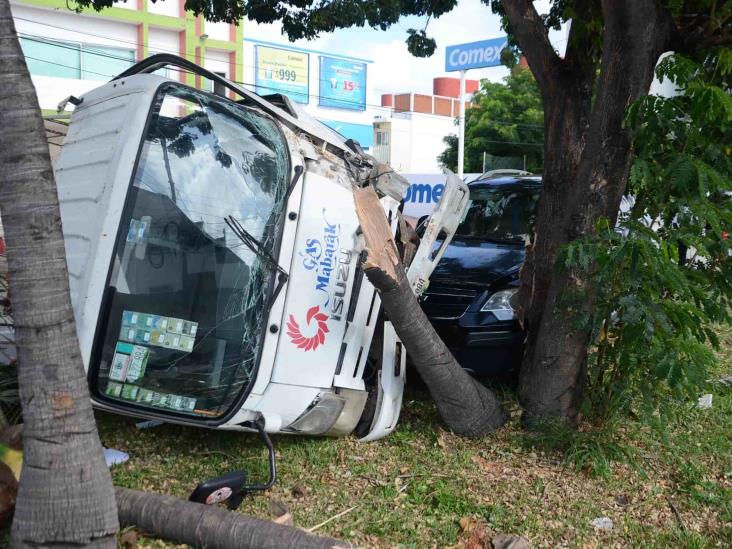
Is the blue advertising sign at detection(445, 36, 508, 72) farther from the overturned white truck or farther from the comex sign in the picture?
the overturned white truck

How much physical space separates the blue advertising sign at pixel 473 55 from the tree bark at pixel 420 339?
97.7 feet

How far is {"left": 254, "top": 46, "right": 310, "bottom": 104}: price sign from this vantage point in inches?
1204

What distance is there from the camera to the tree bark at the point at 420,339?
4441mm

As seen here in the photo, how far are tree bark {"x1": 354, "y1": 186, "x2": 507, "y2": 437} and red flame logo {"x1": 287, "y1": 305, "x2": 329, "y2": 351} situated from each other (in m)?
0.40

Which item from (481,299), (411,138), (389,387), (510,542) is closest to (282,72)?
(411,138)

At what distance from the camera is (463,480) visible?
14.9 ft

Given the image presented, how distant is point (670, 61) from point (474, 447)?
9.00ft

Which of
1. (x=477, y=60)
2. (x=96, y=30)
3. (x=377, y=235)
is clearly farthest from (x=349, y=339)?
(x=477, y=60)

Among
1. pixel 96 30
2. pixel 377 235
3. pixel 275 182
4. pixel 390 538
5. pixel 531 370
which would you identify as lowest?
pixel 390 538

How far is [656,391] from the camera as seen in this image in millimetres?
4570

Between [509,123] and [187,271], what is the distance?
2765cm

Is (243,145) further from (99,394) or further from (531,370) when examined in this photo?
(531,370)

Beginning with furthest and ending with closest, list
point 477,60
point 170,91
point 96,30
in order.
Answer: point 477,60 < point 96,30 < point 170,91

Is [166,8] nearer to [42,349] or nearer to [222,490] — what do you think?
[222,490]
